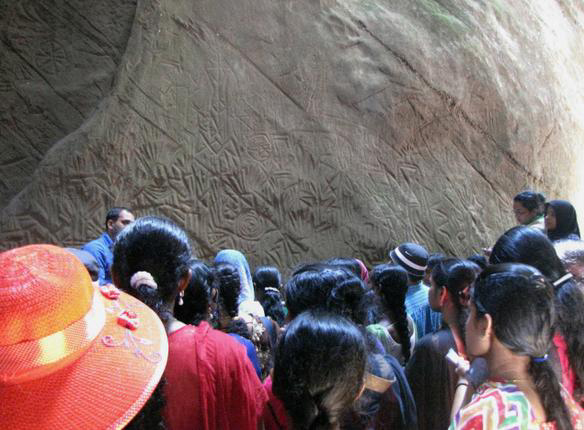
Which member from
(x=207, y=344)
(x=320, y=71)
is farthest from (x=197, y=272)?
(x=320, y=71)

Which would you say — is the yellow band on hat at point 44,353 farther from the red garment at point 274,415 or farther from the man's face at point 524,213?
the man's face at point 524,213

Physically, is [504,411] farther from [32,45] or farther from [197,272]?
[32,45]

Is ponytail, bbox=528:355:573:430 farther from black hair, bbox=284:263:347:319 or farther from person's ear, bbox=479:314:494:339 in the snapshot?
black hair, bbox=284:263:347:319

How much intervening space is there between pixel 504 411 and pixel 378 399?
23.8 inches

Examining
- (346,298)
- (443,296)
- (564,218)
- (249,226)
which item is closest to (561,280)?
(443,296)

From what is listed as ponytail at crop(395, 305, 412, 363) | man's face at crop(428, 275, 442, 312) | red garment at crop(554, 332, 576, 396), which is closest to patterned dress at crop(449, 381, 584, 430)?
red garment at crop(554, 332, 576, 396)

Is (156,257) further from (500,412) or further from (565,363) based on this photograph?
(565,363)

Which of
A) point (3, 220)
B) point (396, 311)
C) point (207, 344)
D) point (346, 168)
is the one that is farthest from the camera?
point (346, 168)

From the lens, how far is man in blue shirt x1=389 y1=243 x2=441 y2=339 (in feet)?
12.9

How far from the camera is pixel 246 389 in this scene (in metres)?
1.95

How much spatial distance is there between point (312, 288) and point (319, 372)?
2.11ft

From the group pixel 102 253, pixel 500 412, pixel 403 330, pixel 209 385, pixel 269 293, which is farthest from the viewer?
pixel 102 253

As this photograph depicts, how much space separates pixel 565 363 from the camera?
2262 mm

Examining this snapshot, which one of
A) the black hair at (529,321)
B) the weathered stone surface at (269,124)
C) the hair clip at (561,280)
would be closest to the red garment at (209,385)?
the black hair at (529,321)
